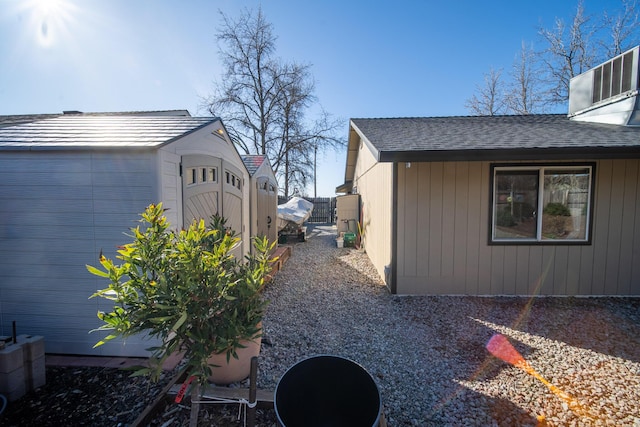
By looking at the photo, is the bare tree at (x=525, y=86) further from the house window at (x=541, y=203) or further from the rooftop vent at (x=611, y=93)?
the house window at (x=541, y=203)

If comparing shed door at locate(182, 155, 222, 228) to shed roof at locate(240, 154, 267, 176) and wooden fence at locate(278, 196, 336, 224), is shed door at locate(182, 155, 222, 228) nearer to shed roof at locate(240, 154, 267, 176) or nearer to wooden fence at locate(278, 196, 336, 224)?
shed roof at locate(240, 154, 267, 176)

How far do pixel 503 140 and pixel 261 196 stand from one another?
5.62m

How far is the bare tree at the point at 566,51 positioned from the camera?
14230 millimetres

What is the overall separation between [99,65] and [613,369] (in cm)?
854

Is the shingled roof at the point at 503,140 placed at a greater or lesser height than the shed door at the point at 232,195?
greater

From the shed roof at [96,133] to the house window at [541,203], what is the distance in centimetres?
517

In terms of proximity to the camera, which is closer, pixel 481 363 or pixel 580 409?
pixel 580 409

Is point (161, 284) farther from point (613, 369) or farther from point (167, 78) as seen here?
point (167, 78)

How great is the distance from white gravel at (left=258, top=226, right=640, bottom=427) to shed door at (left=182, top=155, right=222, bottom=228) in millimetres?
1877

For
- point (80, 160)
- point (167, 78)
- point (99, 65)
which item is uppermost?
point (167, 78)

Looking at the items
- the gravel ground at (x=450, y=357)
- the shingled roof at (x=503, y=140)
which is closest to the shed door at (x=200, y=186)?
the gravel ground at (x=450, y=357)

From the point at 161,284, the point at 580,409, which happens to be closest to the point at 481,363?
the point at 580,409

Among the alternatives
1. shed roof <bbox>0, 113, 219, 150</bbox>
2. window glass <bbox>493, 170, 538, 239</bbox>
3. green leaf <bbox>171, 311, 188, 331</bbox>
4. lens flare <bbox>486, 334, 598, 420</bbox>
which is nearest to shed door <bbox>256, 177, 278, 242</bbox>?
shed roof <bbox>0, 113, 219, 150</bbox>

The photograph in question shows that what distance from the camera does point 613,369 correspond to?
9.82 ft
